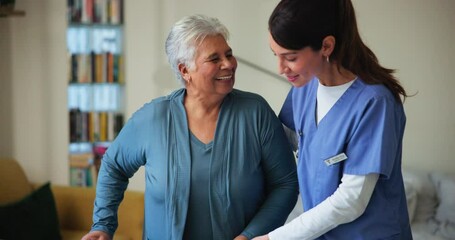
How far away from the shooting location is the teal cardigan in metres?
1.54

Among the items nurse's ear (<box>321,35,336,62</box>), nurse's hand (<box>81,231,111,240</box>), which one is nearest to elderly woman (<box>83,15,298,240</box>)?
nurse's hand (<box>81,231,111,240</box>)

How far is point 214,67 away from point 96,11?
224 centimetres

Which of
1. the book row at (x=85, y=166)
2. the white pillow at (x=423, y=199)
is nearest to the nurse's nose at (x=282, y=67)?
the white pillow at (x=423, y=199)

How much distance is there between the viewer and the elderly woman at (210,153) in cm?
154

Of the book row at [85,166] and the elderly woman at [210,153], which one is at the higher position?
the elderly woman at [210,153]

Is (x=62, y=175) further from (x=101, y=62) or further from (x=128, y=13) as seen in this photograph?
(x=128, y=13)

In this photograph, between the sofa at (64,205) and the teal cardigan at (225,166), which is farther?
the sofa at (64,205)

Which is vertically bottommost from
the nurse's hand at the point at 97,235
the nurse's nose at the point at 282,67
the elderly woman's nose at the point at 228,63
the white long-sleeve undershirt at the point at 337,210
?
the nurse's hand at the point at 97,235

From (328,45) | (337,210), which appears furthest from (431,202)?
(328,45)

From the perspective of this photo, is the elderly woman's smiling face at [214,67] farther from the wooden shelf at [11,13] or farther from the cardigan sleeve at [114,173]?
the wooden shelf at [11,13]

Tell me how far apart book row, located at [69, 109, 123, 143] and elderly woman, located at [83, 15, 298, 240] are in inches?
80.7

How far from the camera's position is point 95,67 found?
3.56 meters

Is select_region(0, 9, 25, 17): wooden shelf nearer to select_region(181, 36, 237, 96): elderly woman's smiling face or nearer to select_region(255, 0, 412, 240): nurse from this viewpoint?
select_region(181, 36, 237, 96): elderly woman's smiling face

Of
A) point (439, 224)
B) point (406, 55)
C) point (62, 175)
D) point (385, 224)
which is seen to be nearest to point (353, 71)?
point (385, 224)
